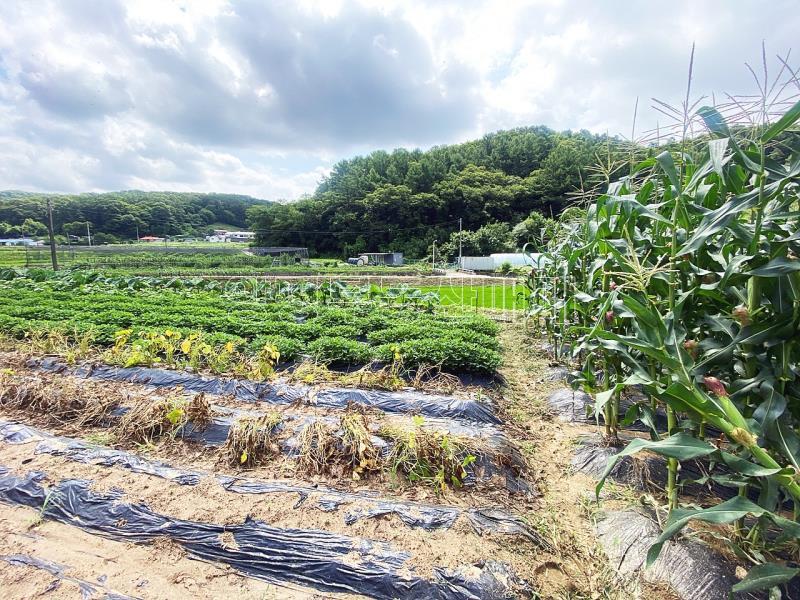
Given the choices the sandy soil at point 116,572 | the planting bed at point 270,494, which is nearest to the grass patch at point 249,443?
the planting bed at point 270,494

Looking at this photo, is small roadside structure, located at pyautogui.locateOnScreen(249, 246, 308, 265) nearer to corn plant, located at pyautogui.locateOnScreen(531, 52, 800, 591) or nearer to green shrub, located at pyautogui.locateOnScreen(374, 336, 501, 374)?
green shrub, located at pyautogui.locateOnScreen(374, 336, 501, 374)

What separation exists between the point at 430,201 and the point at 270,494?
50446 mm

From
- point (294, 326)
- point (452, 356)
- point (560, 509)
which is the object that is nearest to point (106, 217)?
point (294, 326)

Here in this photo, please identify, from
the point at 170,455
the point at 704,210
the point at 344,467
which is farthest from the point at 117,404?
the point at 704,210

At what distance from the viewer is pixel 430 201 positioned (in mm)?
50812

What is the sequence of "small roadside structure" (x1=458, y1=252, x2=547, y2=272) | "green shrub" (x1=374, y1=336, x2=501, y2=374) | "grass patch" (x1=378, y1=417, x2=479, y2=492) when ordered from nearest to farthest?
1. "grass patch" (x1=378, y1=417, x2=479, y2=492)
2. "green shrub" (x1=374, y1=336, x2=501, y2=374)
3. "small roadside structure" (x1=458, y1=252, x2=547, y2=272)

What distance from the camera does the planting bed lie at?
2.13 meters

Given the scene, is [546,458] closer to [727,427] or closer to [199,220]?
[727,427]

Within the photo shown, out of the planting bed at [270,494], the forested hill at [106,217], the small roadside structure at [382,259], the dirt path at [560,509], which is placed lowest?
the dirt path at [560,509]

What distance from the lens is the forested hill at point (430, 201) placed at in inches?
1886

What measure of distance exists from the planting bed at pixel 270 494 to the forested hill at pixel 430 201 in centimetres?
3883

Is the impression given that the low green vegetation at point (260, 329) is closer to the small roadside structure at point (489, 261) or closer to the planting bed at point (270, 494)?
the planting bed at point (270, 494)

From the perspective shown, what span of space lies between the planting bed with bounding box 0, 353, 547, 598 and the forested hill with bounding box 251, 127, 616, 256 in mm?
38831

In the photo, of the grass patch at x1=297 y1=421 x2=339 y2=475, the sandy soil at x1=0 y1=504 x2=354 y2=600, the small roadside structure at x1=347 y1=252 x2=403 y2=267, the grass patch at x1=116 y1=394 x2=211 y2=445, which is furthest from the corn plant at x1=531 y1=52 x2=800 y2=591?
the small roadside structure at x1=347 y1=252 x2=403 y2=267
